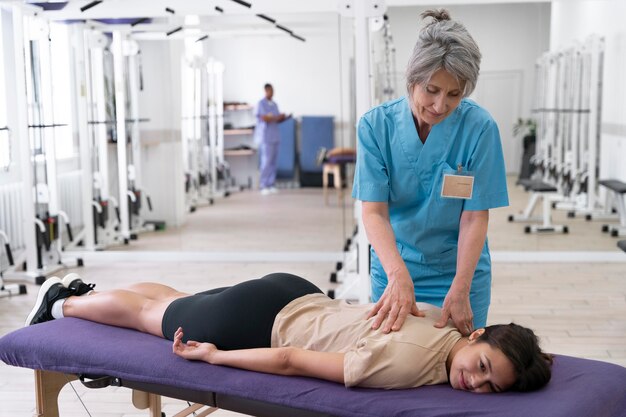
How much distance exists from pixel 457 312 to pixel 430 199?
271 millimetres

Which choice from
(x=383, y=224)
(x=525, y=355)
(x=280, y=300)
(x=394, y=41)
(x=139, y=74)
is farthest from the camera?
(x=139, y=74)

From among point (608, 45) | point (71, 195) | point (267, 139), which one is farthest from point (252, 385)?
point (608, 45)

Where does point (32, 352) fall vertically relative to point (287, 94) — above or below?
below

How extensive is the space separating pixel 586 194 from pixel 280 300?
13.1 ft

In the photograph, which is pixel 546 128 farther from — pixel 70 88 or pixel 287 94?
pixel 70 88

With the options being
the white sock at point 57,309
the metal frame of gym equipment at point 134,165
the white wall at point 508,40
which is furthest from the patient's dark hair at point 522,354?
the metal frame of gym equipment at point 134,165

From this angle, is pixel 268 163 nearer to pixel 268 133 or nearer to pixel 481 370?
pixel 268 133

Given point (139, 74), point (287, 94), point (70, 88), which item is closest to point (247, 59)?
point (287, 94)

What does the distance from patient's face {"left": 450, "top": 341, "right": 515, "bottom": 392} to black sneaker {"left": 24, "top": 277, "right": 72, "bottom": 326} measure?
48.9 inches

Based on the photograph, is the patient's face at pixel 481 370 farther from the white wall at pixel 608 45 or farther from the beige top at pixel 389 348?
the white wall at pixel 608 45

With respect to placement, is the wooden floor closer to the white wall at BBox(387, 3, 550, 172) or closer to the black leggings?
the white wall at BBox(387, 3, 550, 172)

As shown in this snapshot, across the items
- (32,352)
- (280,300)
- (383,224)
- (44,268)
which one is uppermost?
(383,224)

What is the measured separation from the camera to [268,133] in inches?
193

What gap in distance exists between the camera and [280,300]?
6.31 feet
